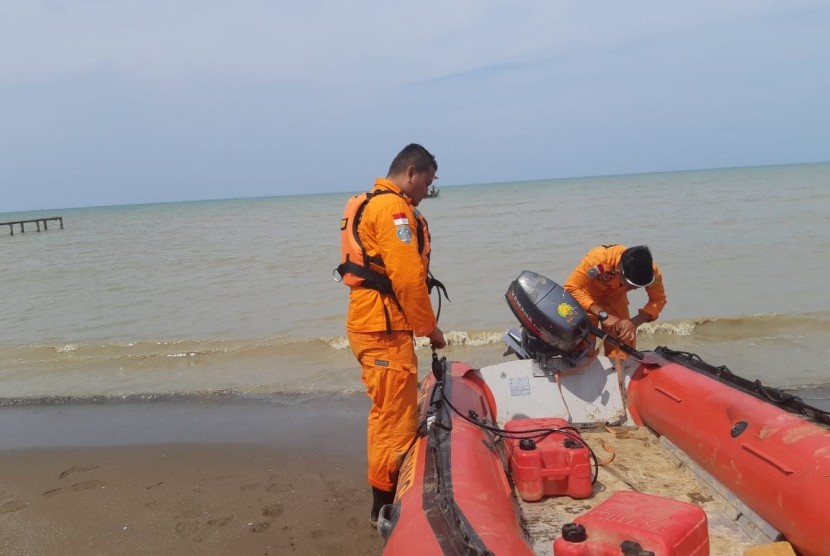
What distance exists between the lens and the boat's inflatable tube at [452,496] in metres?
1.83

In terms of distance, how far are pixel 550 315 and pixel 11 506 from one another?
327cm

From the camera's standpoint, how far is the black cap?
3.40 m

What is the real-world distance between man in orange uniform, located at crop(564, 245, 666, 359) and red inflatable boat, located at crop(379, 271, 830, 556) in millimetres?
153

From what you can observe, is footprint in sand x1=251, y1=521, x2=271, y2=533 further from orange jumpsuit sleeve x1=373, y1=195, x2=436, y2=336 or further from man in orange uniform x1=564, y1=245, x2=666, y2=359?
man in orange uniform x1=564, y1=245, x2=666, y2=359

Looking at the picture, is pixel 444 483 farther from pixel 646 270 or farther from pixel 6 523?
pixel 6 523

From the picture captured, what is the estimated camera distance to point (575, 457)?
276 cm

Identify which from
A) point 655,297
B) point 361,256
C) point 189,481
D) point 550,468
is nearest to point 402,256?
point 361,256

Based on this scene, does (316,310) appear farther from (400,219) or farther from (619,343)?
(400,219)

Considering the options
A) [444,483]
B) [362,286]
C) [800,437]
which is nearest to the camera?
[444,483]

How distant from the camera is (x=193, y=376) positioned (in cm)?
655

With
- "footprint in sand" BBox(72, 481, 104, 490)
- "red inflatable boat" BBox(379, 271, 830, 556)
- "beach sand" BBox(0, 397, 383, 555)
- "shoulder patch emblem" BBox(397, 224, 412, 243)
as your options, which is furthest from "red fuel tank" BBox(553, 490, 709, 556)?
"footprint in sand" BBox(72, 481, 104, 490)

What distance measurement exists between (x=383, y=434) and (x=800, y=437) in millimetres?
1640

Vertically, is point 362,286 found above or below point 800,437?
above

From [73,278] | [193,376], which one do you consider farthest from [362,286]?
[73,278]
